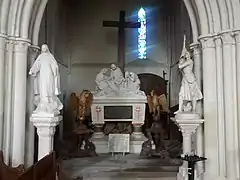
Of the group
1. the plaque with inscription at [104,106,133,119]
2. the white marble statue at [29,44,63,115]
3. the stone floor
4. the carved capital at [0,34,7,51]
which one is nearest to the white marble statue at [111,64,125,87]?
the plaque with inscription at [104,106,133,119]

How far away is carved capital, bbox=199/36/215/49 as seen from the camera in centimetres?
655

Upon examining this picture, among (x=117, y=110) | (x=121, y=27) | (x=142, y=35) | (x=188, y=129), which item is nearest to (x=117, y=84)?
(x=117, y=110)

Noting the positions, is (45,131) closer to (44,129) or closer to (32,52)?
(44,129)

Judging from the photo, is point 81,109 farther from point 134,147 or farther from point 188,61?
point 188,61

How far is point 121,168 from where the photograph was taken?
24.7 ft

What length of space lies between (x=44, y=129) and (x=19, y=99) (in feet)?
2.49

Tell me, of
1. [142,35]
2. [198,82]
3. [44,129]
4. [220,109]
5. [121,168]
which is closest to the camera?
[44,129]

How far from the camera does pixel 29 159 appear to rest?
6910 mm

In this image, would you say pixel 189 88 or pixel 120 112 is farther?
pixel 120 112

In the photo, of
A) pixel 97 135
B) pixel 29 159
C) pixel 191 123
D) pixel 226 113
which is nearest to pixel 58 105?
pixel 29 159

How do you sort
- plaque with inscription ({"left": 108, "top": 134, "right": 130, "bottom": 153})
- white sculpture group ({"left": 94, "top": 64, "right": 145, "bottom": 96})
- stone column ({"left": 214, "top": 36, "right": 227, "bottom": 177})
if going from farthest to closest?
white sculpture group ({"left": 94, "top": 64, "right": 145, "bottom": 96}) < plaque with inscription ({"left": 108, "top": 134, "right": 130, "bottom": 153}) < stone column ({"left": 214, "top": 36, "right": 227, "bottom": 177})

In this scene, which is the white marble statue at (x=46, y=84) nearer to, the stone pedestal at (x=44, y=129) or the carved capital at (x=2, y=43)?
the stone pedestal at (x=44, y=129)

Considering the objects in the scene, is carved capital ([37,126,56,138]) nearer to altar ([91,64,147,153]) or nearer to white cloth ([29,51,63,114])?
white cloth ([29,51,63,114])

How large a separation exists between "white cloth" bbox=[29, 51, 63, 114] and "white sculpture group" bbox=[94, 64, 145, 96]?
3560 millimetres
